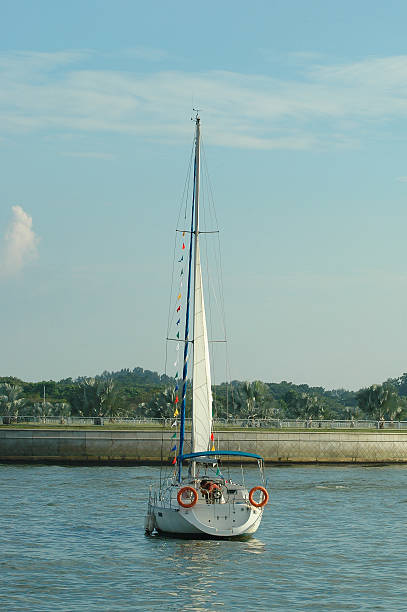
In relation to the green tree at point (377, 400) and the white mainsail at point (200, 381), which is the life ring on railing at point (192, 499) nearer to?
the white mainsail at point (200, 381)

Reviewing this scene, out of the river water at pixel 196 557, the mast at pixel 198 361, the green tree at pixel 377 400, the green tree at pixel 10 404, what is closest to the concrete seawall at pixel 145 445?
the river water at pixel 196 557

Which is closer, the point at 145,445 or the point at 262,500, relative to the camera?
the point at 262,500

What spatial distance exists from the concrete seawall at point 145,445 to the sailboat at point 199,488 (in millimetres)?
36653

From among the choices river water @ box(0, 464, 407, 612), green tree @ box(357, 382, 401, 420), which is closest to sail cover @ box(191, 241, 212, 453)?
river water @ box(0, 464, 407, 612)

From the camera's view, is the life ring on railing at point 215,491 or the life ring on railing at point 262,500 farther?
the life ring on railing at point 262,500

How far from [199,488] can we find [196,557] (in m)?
4.21

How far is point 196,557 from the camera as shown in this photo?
4178 cm

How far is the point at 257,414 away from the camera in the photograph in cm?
12406

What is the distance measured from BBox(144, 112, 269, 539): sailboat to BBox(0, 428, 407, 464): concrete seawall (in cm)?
3665

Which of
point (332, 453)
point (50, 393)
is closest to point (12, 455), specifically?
point (332, 453)

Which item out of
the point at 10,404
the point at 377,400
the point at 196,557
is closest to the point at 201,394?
the point at 196,557

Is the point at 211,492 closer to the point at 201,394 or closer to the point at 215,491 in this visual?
the point at 215,491

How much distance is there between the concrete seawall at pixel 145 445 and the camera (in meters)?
86.4

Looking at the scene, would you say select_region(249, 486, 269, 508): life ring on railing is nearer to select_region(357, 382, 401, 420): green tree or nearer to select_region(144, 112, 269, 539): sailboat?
select_region(144, 112, 269, 539): sailboat
